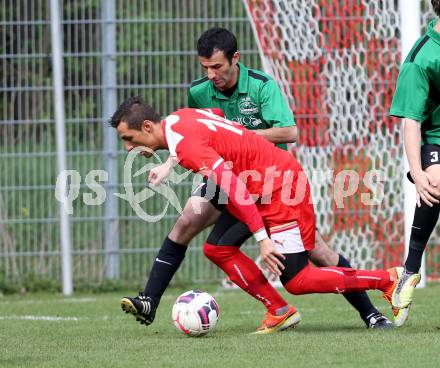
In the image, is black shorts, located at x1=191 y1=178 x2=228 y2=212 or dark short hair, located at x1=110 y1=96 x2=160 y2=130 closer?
dark short hair, located at x1=110 y1=96 x2=160 y2=130

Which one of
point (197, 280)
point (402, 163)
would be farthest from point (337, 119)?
point (197, 280)

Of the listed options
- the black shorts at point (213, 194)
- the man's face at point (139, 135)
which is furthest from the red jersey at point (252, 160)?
the black shorts at point (213, 194)

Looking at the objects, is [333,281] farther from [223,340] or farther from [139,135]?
[139,135]

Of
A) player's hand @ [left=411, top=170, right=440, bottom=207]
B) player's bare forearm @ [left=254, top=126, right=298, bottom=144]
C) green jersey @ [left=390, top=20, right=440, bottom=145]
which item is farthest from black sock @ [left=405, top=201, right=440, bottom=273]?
player's bare forearm @ [left=254, top=126, right=298, bottom=144]

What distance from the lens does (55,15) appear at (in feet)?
33.8

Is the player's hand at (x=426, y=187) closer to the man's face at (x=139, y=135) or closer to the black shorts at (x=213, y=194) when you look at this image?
the black shorts at (x=213, y=194)

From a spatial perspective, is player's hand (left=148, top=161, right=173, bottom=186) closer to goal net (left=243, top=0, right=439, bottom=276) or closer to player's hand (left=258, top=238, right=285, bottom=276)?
player's hand (left=258, top=238, right=285, bottom=276)

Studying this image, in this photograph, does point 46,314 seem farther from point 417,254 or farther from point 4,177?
point 417,254

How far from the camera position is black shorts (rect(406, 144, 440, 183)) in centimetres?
602

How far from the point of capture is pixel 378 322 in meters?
6.49

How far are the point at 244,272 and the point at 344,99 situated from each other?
4.21 m

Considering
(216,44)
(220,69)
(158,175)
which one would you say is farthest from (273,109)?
(158,175)

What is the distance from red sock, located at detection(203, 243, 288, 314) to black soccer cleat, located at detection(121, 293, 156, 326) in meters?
0.47

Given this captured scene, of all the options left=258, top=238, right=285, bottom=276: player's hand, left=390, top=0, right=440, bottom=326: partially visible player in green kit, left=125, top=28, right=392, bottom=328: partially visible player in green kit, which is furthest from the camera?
left=125, top=28, right=392, bottom=328: partially visible player in green kit
